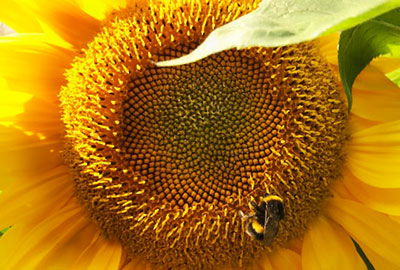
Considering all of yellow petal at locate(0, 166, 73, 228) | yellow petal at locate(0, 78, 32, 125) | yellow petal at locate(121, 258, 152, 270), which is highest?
yellow petal at locate(0, 78, 32, 125)

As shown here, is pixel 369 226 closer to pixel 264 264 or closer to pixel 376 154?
pixel 376 154

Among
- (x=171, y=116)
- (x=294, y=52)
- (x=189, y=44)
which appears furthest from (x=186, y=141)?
(x=294, y=52)

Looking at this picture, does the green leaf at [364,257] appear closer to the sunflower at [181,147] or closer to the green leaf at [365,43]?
the sunflower at [181,147]

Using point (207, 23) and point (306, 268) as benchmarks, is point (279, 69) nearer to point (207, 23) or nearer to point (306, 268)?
point (207, 23)

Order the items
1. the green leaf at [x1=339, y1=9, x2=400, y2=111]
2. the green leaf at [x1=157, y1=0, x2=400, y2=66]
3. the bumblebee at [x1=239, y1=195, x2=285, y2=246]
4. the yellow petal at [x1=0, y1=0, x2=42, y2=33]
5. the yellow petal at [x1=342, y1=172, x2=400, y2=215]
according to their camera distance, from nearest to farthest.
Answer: the green leaf at [x1=157, y1=0, x2=400, y2=66] < the green leaf at [x1=339, y1=9, x2=400, y2=111] < the bumblebee at [x1=239, y1=195, x2=285, y2=246] < the yellow petal at [x1=342, y1=172, x2=400, y2=215] < the yellow petal at [x1=0, y1=0, x2=42, y2=33]

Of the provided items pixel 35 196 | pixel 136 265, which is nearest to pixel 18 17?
pixel 35 196

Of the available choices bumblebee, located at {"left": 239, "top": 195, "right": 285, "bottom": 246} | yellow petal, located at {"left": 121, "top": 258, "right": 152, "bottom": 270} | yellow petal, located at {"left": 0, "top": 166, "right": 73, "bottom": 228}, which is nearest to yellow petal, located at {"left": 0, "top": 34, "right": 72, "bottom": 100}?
yellow petal, located at {"left": 0, "top": 166, "right": 73, "bottom": 228}

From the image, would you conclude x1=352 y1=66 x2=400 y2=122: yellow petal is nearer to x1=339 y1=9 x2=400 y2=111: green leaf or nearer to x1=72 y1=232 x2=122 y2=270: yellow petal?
x1=339 y1=9 x2=400 y2=111: green leaf
